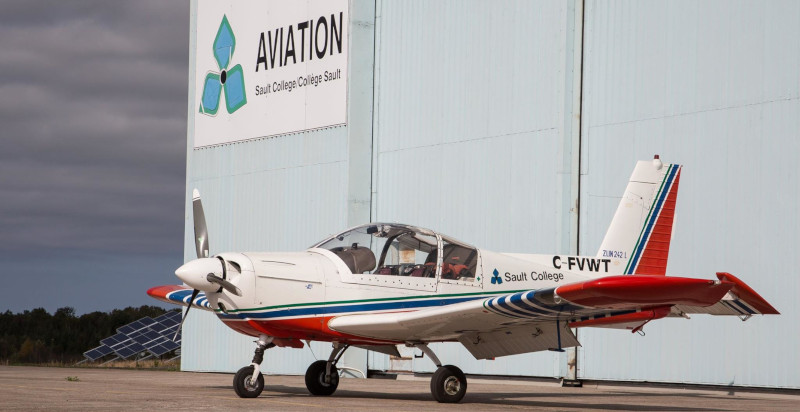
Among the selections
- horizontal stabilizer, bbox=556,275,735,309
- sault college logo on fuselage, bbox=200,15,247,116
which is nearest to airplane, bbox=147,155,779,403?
horizontal stabilizer, bbox=556,275,735,309

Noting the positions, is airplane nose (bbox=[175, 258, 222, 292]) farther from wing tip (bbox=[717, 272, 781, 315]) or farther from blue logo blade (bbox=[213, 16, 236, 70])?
blue logo blade (bbox=[213, 16, 236, 70])

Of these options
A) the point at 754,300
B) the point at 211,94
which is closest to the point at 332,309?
the point at 754,300

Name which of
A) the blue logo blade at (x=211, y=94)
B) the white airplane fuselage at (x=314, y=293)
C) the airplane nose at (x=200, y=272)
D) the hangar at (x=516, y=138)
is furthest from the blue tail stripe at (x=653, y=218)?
the blue logo blade at (x=211, y=94)

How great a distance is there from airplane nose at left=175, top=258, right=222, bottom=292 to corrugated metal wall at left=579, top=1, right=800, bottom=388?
7745 millimetres

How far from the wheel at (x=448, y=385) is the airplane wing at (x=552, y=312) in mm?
483

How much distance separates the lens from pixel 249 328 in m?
11.1

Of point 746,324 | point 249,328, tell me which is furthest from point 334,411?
point 746,324

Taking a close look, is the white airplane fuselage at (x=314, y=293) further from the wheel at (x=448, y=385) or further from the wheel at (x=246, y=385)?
the wheel at (x=448, y=385)

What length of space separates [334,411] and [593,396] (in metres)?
6.07

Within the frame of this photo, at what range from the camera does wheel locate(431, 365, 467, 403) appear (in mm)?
11055

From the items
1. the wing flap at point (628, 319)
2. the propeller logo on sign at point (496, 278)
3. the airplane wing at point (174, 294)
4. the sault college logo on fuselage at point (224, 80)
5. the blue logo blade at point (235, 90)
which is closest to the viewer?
the wing flap at point (628, 319)

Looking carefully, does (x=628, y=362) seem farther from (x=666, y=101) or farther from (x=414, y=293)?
(x=414, y=293)

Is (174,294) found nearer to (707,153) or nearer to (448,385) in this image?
(448,385)

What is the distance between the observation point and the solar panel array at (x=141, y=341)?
28.5 metres
